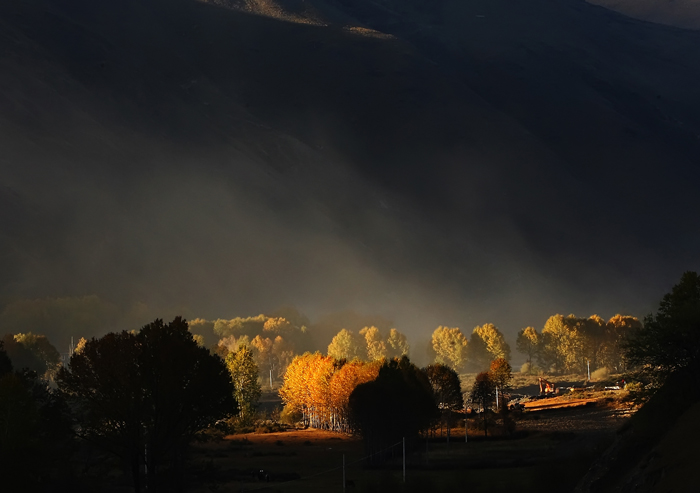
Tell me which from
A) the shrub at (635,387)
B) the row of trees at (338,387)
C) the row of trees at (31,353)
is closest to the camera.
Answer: the shrub at (635,387)

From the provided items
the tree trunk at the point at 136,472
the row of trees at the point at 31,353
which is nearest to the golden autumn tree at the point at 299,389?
the row of trees at the point at 31,353

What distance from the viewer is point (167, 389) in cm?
5919

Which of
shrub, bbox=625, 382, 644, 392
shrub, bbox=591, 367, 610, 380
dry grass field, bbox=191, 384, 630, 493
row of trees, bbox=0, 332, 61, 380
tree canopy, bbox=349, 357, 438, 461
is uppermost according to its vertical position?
row of trees, bbox=0, 332, 61, 380

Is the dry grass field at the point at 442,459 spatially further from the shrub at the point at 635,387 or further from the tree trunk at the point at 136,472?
the tree trunk at the point at 136,472

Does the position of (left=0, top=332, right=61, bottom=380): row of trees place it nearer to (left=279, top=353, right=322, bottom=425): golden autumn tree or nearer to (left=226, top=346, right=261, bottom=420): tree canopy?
(left=226, top=346, right=261, bottom=420): tree canopy

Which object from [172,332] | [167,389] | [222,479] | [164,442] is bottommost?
[222,479]

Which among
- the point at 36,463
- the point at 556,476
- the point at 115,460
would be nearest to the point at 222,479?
the point at 115,460

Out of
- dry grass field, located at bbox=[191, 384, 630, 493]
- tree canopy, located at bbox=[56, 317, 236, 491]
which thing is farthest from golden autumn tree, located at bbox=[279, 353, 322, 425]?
tree canopy, located at bbox=[56, 317, 236, 491]

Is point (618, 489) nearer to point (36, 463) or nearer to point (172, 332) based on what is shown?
point (36, 463)

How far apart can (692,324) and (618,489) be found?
12.8 m

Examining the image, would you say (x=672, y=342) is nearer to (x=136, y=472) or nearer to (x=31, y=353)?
(x=136, y=472)

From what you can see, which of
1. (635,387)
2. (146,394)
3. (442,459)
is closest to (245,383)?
(442,459)

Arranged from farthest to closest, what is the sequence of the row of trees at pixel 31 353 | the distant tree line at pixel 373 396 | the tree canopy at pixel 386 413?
the row of trees at pixel 31 353 → the distant tree line at pixel 373 396 → the tree canopy at pixel 386 413

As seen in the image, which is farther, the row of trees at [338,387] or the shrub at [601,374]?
the shrub at [601,374]
